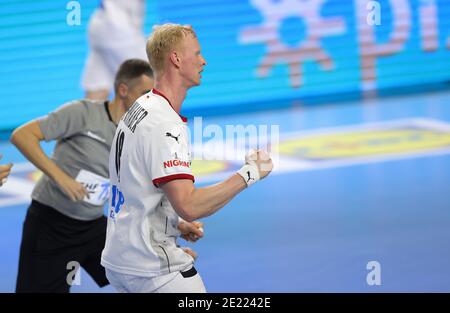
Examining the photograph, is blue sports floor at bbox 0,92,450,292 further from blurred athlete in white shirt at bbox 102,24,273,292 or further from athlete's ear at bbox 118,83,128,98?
blurred athlete in white shirt at bbox 102,24,273,292

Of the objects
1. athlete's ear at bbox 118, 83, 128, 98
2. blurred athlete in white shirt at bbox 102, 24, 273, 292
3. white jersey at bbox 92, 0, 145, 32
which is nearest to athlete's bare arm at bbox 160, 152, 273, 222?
blurred athlete in white shirt at bbox 102, 24, 273, 292

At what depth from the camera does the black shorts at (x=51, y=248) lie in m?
5.44

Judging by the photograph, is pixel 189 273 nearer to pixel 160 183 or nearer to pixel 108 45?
pixel 160 183

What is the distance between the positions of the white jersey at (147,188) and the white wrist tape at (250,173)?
23 centimetres

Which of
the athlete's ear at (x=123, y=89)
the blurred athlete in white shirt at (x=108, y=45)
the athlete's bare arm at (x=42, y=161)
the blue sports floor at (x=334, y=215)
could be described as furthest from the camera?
the blurred athlete in white shirt at (x=108, y=45)

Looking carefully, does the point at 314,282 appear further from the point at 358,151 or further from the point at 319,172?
the point at 358,151

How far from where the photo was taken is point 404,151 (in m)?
10.6

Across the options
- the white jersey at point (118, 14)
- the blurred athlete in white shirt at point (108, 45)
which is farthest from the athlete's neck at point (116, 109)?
the white jersey at point (118, 14)

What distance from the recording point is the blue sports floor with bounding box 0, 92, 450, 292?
21.7 feet

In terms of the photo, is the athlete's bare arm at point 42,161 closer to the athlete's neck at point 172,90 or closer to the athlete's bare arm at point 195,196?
the athlete's neck at point 172,90

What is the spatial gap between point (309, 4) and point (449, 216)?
21.5ft

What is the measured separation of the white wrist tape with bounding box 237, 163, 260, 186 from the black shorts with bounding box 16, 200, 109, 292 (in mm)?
1797

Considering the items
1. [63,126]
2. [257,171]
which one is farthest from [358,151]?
[257,171]

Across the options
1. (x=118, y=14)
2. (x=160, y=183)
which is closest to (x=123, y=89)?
(x=160, y=183)
